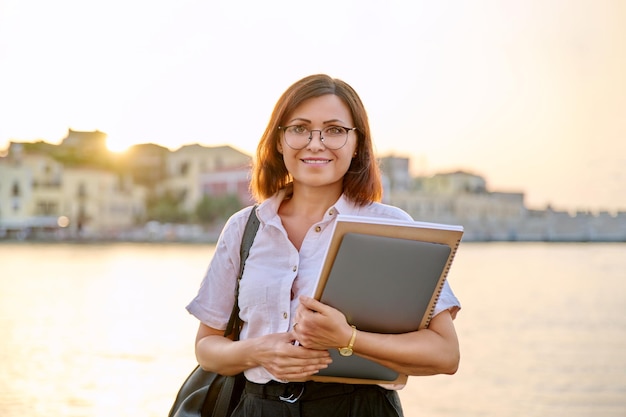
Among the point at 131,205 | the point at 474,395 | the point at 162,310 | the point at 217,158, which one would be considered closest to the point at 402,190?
the point at 217,158

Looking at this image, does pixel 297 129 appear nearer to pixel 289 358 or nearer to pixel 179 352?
pixel 289 358

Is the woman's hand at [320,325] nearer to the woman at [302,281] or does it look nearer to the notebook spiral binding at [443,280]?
the woman at [302,281]

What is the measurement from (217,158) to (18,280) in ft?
112

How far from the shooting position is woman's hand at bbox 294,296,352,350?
47.8 inches

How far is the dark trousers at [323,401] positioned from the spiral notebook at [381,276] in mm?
35

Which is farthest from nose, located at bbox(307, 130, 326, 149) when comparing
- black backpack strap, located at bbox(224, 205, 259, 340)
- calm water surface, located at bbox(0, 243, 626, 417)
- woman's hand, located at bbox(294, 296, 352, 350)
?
calm water surface, located at bbox(0, 243, 626, 417)

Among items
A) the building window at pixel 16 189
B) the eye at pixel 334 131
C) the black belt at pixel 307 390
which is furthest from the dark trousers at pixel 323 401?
the building window at pixel 16 189

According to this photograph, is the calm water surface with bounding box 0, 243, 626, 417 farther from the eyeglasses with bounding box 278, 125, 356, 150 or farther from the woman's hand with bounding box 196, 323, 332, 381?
the eyeglasses with bounding box 278, 125, 356, 150

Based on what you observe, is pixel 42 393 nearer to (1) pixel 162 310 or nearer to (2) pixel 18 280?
(1) pixel 162 310

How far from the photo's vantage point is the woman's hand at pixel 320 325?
1.21m

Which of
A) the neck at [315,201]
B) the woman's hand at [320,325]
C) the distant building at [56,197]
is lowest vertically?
the distant building at [56,197]

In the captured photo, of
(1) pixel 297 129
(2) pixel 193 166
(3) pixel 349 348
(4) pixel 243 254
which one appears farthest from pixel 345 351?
(2) pixel 193 166

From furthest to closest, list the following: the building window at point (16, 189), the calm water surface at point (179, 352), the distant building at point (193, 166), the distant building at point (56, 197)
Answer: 1. the distant building at point (193, 166)
2. the building window at point (16, 189)
3. the distant building at point (56, 197)
4. the calm water surface at point (179, 352)

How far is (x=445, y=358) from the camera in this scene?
1298 mm
